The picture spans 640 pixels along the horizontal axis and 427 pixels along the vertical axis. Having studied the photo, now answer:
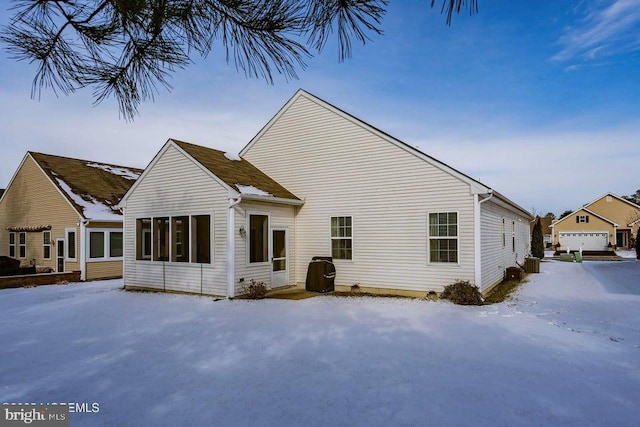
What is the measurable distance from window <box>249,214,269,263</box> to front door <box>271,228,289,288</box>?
0.29m

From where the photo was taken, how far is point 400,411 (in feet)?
13.9

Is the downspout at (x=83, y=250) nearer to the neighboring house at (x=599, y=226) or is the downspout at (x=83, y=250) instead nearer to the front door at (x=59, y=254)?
the front door at (x=59, y=254)

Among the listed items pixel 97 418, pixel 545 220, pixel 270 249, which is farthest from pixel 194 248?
pixel 545 220

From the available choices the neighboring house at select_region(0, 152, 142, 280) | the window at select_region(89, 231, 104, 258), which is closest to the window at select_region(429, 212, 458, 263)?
the neighboring house at select_region(0, 152, 142, 280)

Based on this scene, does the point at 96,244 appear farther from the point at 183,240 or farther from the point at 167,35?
the point at 167,35

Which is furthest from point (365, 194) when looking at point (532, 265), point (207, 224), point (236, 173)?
point (532, 265)

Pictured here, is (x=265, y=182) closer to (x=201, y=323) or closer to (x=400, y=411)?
(x=201, y=323)

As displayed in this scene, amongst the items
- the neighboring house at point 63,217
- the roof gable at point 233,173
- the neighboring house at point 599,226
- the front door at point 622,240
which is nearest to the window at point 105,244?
the neighboring house at point 63,217

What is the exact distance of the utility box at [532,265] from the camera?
65.0 feet

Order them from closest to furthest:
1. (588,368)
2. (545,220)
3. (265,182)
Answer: (588,368), (265,182), (545,220)

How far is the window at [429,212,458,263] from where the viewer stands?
11273 mm

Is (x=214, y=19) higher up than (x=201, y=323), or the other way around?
(x=214, y=19)

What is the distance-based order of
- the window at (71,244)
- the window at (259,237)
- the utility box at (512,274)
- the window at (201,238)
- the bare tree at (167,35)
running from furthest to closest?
the window at (71,244) → the utility box at (512,274) → the window at (259,237) → the window at (201,238) → the bare tree at (167,35)

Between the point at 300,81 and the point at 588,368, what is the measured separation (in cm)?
556
